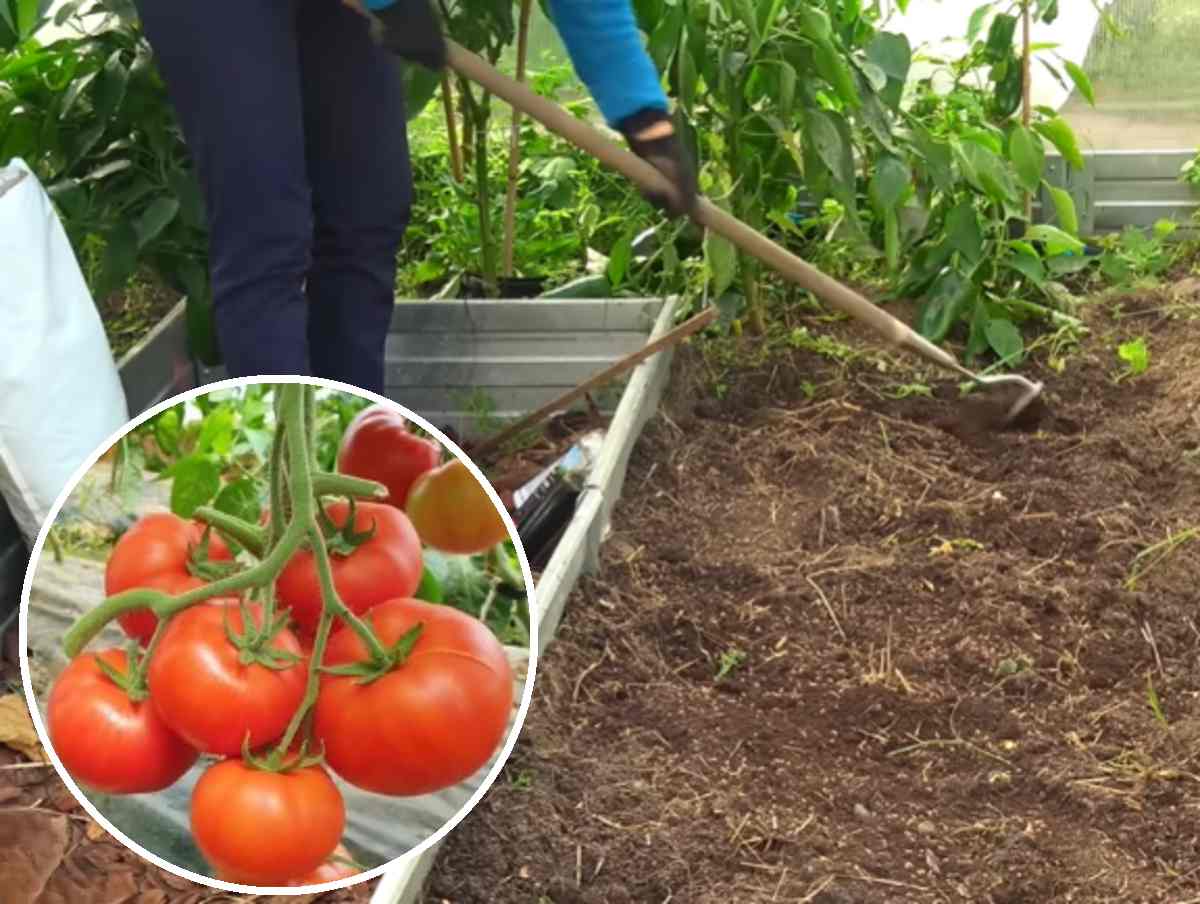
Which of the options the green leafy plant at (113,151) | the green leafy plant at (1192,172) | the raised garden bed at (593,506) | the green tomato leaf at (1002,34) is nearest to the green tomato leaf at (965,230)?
the green tomato leaf at (1002,34)

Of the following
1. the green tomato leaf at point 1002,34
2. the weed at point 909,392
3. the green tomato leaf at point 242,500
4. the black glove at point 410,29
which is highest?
the black glove at point 410,29

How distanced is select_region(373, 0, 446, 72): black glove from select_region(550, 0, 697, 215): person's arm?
0.16 meters

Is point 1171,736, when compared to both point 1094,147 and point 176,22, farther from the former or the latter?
point 1094,147

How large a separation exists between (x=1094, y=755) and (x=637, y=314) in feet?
4.54

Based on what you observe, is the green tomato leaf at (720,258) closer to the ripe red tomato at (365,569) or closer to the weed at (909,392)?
the weed at (909,392)

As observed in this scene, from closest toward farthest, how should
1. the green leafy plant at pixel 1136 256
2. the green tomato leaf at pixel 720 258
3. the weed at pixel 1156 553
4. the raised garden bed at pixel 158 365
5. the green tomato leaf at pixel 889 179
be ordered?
the weed at pixel 1156 553 → the raised garden bed at pixel 158 365 → the green tomato leaf at pixel 889 179 → the green tomato leaf at pixel 720 258 → the green leafy plant at pixel 1136 256

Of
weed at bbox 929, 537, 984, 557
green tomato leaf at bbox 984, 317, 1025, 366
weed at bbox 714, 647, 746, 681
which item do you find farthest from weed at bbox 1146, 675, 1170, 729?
green tomato leaf at bbox 984, 317, 1025, 366

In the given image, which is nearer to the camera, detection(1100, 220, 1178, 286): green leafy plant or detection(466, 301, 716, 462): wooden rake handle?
detection(466, 301, 716, 462): wooden rake handle

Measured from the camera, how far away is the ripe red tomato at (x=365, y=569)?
1146mm

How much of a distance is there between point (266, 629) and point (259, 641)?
10 millimetres

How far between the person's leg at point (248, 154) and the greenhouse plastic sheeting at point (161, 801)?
91 cm

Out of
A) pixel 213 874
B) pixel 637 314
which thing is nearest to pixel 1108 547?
pixel 637 314

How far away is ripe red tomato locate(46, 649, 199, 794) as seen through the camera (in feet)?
3.77

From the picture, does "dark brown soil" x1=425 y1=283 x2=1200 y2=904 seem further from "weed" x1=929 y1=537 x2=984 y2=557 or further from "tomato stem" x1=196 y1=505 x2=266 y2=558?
"tomato stem" x1=196 y1=505 x2=266 y2=558
